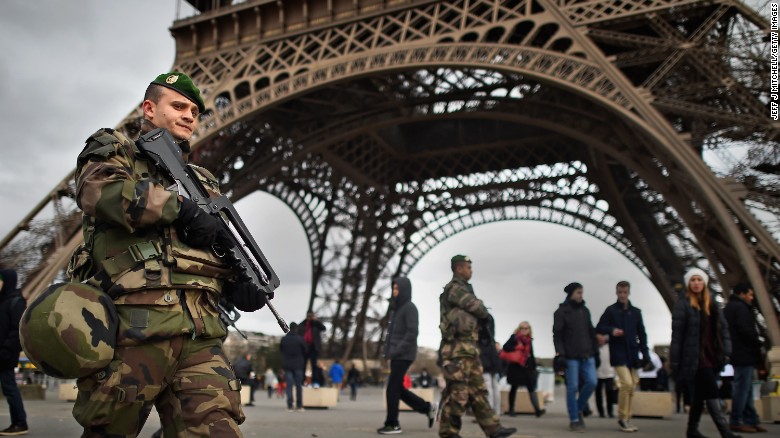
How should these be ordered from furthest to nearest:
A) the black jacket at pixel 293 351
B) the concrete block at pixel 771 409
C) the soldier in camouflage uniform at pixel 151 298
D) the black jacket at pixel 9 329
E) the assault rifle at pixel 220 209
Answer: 1. the black jacket at pixel 293 351
2. the concrete block at pixel 771 409
3. the black jacket at pixel 9 329
4. the assault rifle at pixel 220 209
5. the soldier in camouflage uniform at pixel 151 298

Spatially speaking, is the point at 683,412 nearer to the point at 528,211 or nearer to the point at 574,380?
the point at 574,380

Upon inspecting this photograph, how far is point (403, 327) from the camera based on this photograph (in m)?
7.50

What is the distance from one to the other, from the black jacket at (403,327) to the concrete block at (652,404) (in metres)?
4.68

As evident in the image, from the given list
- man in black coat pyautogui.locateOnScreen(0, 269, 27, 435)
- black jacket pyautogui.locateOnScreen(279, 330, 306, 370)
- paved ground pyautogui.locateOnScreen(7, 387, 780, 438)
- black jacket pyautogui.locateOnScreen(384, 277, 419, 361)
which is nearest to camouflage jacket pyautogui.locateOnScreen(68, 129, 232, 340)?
man in black coat pyautogui.locateOnScreen(0, 269, 27, 435)

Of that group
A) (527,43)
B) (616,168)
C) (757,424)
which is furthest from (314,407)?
(616,168)

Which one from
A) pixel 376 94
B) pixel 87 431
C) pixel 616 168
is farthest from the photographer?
pixel 616 168

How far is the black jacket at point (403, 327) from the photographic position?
7.38m

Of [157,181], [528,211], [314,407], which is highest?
[528,211]

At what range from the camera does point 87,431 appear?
7.73ft

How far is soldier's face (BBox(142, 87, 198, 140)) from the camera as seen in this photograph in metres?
2.77

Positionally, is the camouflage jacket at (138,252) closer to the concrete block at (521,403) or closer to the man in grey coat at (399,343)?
the man in grey coat at (399,343)

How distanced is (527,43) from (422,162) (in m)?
12.8

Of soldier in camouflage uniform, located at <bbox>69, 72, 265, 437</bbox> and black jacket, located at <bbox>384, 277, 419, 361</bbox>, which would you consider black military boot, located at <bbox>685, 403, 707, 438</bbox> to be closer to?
black jacket, located at <bbox>384, 277, 419, 361</bbox>

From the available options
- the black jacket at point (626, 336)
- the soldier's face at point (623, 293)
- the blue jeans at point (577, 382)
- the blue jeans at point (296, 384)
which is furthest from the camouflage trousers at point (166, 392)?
the blue jeans at point (296, 384)
